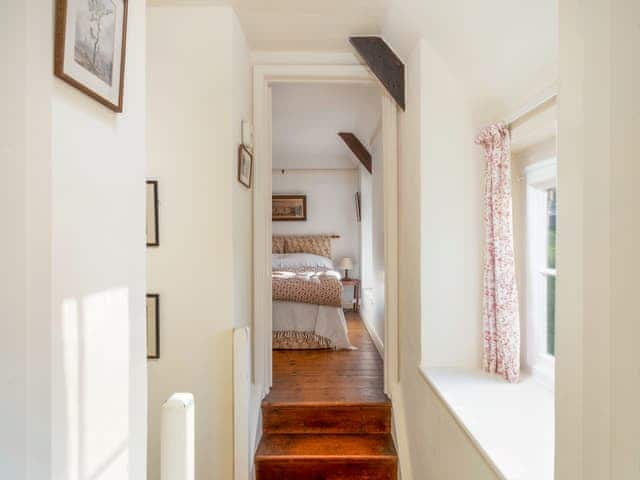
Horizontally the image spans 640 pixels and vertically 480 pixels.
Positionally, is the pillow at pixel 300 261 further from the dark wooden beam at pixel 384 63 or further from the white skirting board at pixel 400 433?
the dark wooden beam at pixel 384 63

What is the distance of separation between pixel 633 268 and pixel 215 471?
2.04 metres

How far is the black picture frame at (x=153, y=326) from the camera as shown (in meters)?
1.87

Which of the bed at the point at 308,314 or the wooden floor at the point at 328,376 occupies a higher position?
the bed at the point at 308,314

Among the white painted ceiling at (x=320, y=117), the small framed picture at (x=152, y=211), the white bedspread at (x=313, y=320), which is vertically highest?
the white painted ceiling at (x=320, y=117)

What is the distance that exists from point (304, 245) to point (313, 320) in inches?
96.7

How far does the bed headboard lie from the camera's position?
6176 mm

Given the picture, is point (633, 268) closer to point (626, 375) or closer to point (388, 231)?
point (626, 375)

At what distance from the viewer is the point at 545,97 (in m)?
1.32

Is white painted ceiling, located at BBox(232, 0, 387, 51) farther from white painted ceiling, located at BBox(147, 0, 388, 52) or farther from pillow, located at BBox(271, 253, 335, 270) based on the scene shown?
pillow, located at BBox(271, 253, 335, 270)

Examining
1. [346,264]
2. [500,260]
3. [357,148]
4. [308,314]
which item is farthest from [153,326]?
[346,264]

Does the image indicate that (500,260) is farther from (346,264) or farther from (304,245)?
(304,245)

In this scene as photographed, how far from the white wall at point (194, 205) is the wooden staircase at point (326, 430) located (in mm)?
450

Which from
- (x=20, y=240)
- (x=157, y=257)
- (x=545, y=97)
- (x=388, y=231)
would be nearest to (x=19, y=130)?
(x=20, y=240)

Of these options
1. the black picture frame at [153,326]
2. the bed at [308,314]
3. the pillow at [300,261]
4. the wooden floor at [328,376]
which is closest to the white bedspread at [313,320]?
the bed at [308,314]
